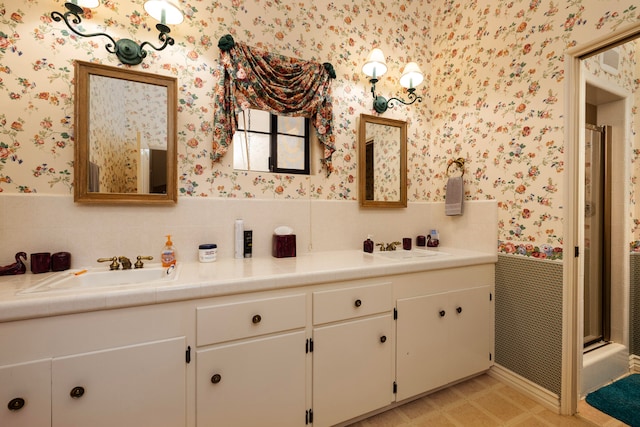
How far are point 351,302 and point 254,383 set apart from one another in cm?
58

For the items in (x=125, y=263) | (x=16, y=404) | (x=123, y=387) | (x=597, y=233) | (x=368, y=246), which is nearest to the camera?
(x=16, y=404)

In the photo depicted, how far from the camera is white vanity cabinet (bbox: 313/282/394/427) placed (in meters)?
1.34

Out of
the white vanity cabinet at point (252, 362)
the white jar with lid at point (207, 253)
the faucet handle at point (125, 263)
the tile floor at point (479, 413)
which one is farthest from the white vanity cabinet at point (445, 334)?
the faucet handle at point (125, 263)

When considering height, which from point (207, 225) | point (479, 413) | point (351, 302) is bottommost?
point (479, 413)

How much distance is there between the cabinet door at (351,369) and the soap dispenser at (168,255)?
880mm

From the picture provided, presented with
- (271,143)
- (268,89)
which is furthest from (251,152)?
(268,89)

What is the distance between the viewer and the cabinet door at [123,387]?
954 millimetres

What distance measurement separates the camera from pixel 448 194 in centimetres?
219

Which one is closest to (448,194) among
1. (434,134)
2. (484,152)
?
(484,152)

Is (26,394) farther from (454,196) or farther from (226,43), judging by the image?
(454,196)

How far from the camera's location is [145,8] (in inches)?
55.0

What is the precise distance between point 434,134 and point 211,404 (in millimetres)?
2486

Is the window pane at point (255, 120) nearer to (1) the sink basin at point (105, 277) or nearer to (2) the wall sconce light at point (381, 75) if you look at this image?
(2) the wall sconce light at point (381, 75)

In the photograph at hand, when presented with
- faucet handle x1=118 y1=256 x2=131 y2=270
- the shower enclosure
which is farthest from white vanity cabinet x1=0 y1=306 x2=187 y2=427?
the shower enclosure
